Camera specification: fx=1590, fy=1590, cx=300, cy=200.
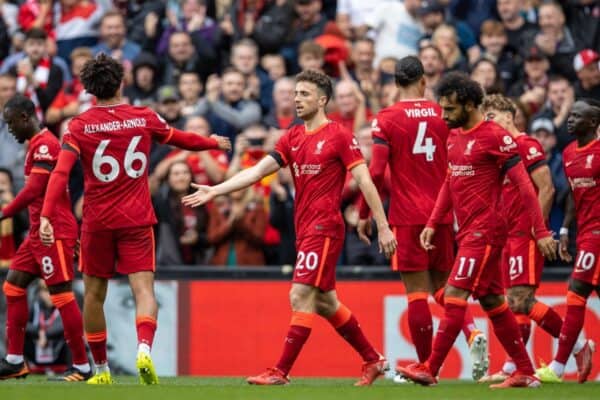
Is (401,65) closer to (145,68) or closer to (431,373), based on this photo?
(431,373)

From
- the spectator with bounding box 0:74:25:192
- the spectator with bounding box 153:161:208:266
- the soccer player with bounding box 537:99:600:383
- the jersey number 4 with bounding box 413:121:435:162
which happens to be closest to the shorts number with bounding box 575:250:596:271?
the soccer player with bounding box 537:99:600:383

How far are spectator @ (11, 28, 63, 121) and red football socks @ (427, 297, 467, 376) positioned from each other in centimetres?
843

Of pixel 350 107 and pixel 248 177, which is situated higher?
pixel 350 107

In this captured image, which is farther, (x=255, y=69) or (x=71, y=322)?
(x=255, y=69)

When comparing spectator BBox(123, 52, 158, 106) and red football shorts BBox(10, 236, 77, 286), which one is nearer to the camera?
red football shorts BBox(10, 236, 77, 286)

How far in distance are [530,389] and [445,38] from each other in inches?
298

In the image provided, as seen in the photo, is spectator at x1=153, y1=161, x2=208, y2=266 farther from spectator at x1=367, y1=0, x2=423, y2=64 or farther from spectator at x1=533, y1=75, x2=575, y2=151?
spectator at x1=533, y1=75, x2=575, y2=151

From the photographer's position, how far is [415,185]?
1374cm

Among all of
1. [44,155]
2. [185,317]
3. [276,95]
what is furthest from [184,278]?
[44,155]

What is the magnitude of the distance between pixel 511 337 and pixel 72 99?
8.65m

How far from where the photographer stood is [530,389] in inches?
501

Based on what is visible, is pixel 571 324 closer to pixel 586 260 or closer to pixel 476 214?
pixel 586 260

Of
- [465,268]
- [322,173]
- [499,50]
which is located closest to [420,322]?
[465,268]

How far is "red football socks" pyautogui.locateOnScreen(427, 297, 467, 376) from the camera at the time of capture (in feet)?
41.4
